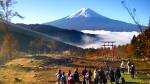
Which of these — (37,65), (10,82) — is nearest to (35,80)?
(10,82)

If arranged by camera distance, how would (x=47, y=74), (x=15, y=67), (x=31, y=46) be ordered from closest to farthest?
(x=47, y=74) < (x=15, y=67) < (x=31, y=46)

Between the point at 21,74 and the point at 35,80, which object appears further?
the point at 21,74

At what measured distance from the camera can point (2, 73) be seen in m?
55.5

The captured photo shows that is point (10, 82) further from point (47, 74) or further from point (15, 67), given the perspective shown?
point (15, 67)

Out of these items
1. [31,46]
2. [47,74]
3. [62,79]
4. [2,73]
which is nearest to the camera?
[62,79]

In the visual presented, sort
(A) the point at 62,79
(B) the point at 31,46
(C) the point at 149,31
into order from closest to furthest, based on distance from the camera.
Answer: (C) the point at 149,31 → (A) the point at 62,79 → (B) the point at 31,46

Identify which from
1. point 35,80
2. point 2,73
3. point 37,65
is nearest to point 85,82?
point 35,80

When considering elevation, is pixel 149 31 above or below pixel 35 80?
above

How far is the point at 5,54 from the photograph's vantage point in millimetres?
74688

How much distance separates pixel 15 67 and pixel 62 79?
79.8 ft

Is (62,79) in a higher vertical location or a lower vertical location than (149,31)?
lower

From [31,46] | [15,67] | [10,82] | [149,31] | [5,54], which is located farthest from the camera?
[31,46]

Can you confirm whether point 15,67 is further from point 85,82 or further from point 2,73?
point 85,82

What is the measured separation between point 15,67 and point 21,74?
555cm
